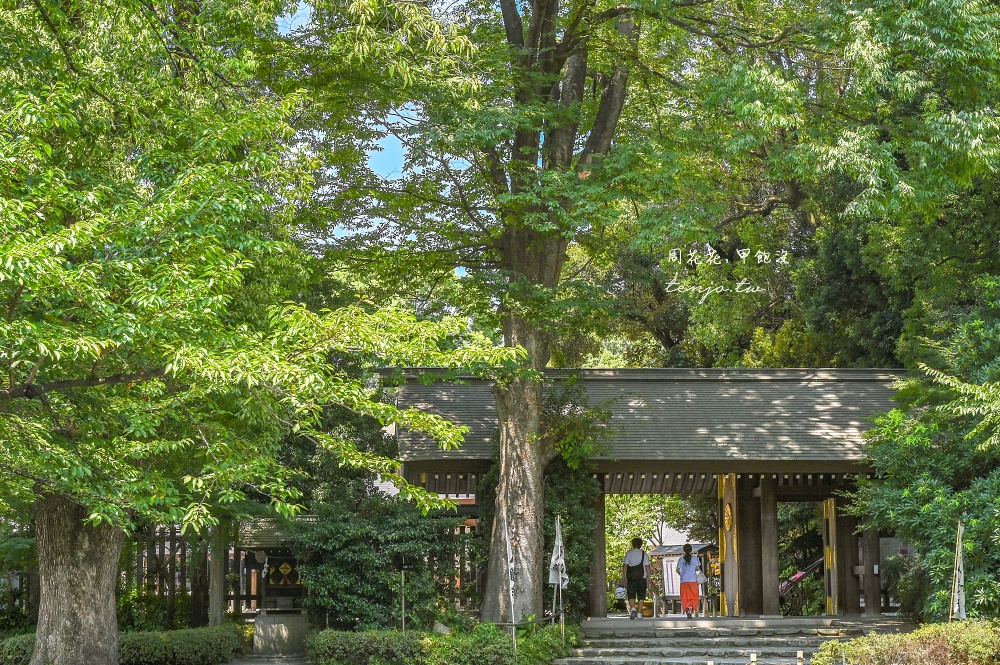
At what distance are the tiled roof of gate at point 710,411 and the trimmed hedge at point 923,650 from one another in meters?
5.89

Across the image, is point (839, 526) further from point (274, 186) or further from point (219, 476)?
point (219, 476)

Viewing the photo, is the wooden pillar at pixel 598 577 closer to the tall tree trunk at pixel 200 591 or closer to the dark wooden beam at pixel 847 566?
the dark wooden beam at pixel 847 566

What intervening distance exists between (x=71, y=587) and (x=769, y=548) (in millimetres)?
11953

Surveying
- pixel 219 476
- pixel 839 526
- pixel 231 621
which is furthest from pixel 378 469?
pixel 839 526

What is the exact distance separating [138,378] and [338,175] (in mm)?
8906

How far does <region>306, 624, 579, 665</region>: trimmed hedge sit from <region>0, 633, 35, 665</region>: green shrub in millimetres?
4115

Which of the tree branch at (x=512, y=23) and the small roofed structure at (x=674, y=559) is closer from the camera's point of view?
the tree branch at (x=512, y=23)

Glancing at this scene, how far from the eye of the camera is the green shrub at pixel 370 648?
49.0 feet

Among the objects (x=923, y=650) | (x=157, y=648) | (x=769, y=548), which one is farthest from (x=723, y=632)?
(x=157, y=648)

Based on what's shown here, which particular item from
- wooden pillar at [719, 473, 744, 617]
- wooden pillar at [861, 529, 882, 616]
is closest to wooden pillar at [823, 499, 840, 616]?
wooden pillar at [861, 529, 882, 616]

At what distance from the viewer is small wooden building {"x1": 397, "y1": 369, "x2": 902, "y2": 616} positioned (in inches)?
730

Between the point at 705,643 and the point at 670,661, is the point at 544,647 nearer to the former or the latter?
the point at 670,661

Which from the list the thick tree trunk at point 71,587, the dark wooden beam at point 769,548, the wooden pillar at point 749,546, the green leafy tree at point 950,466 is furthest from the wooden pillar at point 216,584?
the green leafy tree at point 950,466

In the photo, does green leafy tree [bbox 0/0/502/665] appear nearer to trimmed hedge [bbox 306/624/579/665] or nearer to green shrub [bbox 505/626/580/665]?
trimmed hedge [bbox 306/624/579/665]
